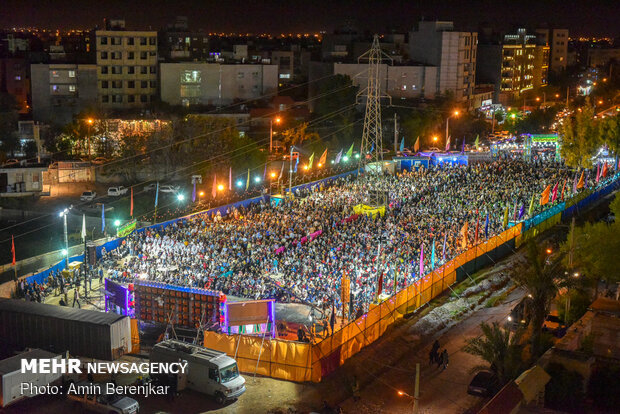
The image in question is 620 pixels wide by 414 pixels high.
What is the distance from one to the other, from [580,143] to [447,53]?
2937 centimetres

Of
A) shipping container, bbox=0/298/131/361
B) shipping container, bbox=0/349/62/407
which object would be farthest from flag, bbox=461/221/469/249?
shipping container, bbox=0/349/62/407

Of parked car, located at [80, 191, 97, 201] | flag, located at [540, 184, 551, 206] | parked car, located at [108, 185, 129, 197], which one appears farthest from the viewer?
parked car, located at [108, 185, 129, 197]

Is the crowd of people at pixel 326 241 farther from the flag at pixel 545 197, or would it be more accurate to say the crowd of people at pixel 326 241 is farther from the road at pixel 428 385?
the road at pixel 428 385

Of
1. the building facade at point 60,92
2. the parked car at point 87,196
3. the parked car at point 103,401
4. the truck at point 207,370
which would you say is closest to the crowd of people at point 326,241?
the truck at point 207,370

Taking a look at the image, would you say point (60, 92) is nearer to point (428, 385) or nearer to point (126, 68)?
point (126, 68)

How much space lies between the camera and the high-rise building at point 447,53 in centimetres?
8038

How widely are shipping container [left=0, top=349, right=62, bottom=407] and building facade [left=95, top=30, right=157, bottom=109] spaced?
55443 mm

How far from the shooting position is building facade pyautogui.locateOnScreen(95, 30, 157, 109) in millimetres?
72375

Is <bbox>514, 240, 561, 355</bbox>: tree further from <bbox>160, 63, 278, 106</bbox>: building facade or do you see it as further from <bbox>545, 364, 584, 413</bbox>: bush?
<bbox>160, 63, 278, 106</bbox>: building facade

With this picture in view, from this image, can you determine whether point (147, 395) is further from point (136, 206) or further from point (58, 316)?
point (136, 206)

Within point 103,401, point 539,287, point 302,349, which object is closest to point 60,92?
point 302,349

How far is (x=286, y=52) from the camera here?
104000 millimetres

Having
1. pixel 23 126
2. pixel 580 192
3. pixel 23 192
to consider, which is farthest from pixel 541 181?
pixel 23 126

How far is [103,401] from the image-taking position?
60.4 feet
